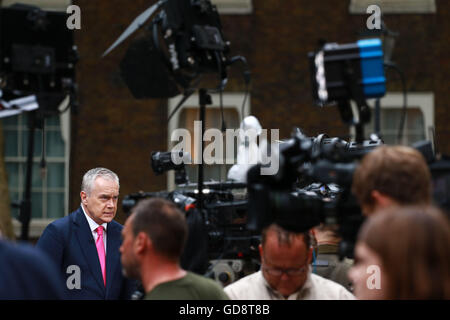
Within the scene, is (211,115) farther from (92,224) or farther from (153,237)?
(153,237)

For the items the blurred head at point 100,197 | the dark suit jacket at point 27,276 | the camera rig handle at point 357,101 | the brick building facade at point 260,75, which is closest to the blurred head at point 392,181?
the camera rig handle at point 357,101

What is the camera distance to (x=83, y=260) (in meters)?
5.93

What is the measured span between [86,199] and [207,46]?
1.91 m


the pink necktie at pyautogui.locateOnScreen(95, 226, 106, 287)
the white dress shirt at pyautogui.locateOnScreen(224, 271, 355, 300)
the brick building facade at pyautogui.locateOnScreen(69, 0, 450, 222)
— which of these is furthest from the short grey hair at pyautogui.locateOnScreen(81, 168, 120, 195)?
the brick building facade at pyautogui.locateOnScreen(69, 0, 450, 222)

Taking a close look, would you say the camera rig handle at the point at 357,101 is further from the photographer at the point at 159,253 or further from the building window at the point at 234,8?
the building window at the point at 234,8

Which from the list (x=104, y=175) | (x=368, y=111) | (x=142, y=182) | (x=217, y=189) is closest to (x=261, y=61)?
(x=142, y=182)

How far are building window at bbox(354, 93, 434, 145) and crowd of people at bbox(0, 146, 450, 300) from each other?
931cm

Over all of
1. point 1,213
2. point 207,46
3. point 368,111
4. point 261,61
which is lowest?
point 1,213

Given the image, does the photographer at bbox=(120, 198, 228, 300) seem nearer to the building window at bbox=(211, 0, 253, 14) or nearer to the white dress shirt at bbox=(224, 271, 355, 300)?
the white dress shirt at bbox=(224, 271, 355, 300)

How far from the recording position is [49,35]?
14.6 ft

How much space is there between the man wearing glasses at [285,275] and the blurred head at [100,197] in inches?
77.7

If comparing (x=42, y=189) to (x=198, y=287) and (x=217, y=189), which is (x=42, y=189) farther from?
(x=198, y=287)

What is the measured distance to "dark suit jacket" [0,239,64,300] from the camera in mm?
2672

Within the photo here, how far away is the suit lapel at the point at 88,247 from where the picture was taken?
5922 mm
